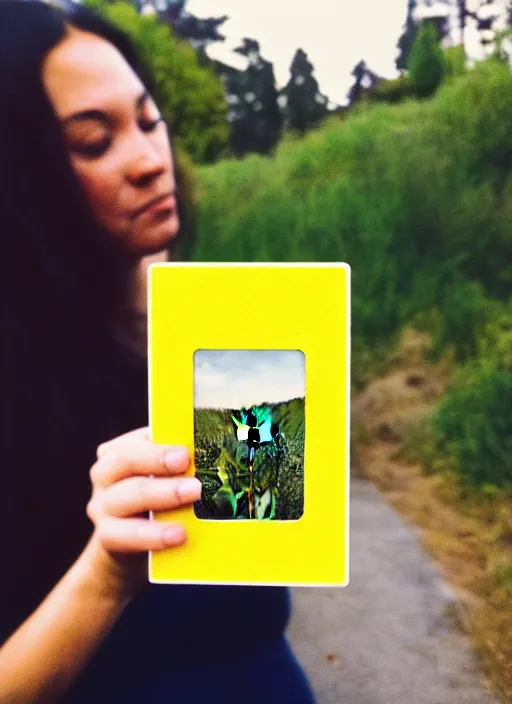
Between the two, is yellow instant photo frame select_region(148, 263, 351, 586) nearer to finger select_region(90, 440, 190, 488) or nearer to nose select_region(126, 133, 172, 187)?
finger select_region(90, 440, 190, 488)

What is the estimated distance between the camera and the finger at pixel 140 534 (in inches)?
27.3

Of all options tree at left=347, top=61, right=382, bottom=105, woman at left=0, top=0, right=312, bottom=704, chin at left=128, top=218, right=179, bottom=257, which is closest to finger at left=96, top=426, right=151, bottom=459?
woman at left=0, top=0, right=312, bottom=704

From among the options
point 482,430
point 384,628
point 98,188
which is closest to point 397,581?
point 384,628

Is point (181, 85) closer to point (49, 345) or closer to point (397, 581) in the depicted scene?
point (49, 345)

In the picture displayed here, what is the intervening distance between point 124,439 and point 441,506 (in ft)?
1.26

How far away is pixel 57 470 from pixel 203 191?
1.26 ft

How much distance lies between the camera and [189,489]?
0.69 meters

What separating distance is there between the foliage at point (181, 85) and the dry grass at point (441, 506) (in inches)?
13.5

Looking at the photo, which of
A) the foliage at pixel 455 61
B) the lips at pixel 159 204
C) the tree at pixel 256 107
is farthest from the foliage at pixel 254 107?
the foliage at pixel 455 61

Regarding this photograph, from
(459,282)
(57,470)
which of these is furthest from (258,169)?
(57,470)

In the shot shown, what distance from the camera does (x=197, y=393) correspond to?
704 millimetres

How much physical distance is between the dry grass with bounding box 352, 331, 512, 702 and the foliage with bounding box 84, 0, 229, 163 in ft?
1.13

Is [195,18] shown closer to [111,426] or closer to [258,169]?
[258,169]

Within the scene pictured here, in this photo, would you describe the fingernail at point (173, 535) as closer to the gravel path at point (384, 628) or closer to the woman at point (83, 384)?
the woman at point (83, 384)
